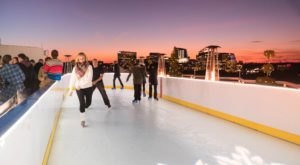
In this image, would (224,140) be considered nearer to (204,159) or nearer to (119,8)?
(204,159)

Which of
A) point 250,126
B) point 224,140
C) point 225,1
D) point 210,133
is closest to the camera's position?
point 224,140

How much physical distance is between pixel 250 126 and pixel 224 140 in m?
1.32

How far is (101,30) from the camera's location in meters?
24.4

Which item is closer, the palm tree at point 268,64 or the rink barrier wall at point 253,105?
the rink barrier wall at point 253,105

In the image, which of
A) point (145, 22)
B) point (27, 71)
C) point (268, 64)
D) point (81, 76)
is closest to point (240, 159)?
point (81, 76)

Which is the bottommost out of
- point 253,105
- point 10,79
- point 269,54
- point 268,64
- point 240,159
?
point 240,159

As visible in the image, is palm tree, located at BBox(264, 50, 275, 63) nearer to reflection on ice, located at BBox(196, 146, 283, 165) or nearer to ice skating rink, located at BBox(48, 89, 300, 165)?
ice skating rink, located at BBox(48, 89, 300, 165)

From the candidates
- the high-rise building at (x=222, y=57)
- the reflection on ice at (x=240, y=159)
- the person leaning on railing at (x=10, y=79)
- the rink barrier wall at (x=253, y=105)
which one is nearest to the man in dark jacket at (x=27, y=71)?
the person leaning on railing at (x=10, y=79)

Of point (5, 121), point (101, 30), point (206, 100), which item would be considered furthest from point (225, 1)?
point (5, 121)

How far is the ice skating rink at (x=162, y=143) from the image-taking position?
4.25 m

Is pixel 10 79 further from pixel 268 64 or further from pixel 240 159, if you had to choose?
pixel 268 64

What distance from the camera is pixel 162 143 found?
16.9ft

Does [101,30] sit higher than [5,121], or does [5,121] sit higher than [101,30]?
[101,30]

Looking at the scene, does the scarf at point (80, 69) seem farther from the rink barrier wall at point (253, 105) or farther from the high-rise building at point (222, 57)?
the high-rise building at point (222, 57)
